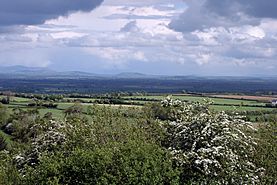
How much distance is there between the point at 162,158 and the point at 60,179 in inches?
199

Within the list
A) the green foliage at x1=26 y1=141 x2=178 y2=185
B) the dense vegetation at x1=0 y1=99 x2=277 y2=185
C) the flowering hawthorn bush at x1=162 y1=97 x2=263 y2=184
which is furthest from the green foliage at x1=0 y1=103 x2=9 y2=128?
the flowering hawthorn bush at x1=162 y1=97 x2=263 y2=184

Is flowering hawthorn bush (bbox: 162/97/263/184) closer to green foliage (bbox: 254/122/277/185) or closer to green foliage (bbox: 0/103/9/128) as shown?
green foliage (bbox: 254/122/277/185)

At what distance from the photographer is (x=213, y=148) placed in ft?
77.4

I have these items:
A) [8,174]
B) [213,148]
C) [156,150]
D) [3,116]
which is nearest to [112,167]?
[156,150]

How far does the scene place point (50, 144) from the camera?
2917 centimetres

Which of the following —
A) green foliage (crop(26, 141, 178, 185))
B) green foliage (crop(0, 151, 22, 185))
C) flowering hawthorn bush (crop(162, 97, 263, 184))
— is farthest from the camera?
green foliage (crop(0, 151, 22, 185))

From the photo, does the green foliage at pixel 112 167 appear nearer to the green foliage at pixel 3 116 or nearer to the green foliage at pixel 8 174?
the green foliage at pixel 8 174

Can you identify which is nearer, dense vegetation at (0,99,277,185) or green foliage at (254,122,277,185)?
dense vegetation at (0,99,277,185)

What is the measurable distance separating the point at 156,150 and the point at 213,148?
9.12 ft

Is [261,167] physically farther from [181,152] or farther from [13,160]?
[13,160]

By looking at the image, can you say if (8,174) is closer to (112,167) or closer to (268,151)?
(112,167)

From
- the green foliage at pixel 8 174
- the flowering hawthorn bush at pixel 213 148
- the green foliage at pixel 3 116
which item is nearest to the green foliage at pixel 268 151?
the flowering hawthorn bush at pixel 213 148

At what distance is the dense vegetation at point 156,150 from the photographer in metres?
22.9

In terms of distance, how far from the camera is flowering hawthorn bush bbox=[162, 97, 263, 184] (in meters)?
23.6
